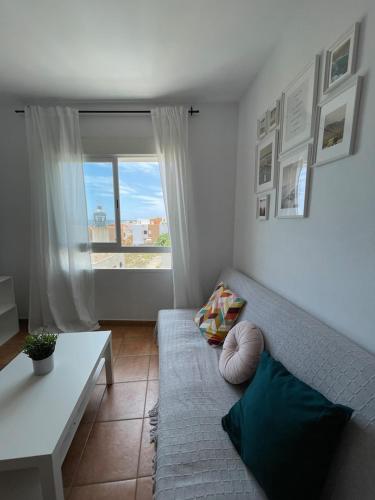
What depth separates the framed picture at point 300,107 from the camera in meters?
1.10

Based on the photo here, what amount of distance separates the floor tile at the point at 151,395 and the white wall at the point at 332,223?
1.17 m

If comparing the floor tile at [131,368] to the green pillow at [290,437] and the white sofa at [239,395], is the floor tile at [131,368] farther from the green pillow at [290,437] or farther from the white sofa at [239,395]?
the green pillow at [290,437]

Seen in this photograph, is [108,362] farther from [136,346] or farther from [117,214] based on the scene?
[117,214]

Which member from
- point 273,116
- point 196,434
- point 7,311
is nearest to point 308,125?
point 273,116

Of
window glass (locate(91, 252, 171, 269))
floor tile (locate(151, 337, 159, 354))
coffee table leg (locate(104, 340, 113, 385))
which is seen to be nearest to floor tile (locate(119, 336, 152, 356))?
floor tile (locate(151, 337, 159, 354))

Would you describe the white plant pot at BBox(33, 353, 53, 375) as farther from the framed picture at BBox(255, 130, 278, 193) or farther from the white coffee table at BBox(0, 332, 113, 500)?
the framed picture at BBox(255, 130, 278, 193)

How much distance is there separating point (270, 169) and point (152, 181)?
135 cm

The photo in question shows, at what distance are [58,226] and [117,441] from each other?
1963mm

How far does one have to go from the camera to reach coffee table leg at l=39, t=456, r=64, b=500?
83 cm

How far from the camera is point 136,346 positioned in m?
2.22

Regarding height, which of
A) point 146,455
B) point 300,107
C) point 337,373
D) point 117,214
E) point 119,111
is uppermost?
point 119,111

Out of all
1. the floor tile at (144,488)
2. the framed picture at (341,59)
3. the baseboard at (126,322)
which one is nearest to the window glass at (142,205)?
the baseboard at (126,322)

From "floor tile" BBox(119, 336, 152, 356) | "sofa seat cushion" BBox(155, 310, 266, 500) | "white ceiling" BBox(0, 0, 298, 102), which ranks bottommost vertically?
"floor tile" BBox(119, 336, 152, 356)

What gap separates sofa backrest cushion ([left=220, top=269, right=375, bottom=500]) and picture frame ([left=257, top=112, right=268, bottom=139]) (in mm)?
1278
